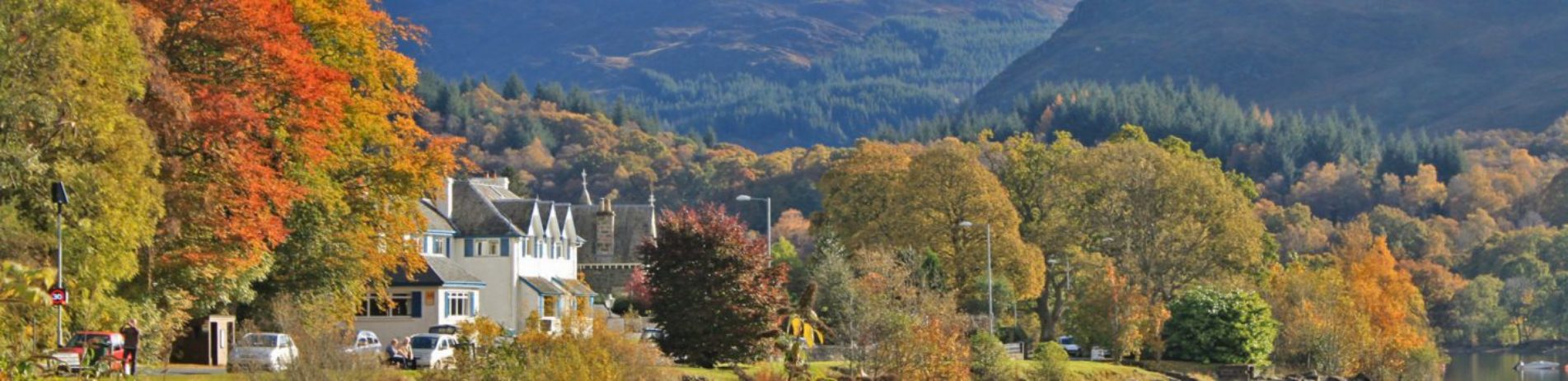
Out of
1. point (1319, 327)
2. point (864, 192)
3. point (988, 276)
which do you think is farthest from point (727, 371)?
point (1319, 327)

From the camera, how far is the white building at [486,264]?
73.9 metres

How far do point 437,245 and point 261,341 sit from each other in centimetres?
3391

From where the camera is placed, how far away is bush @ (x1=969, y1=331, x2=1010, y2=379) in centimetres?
6216

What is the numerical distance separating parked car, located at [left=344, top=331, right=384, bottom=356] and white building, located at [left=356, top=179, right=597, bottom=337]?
1594cm

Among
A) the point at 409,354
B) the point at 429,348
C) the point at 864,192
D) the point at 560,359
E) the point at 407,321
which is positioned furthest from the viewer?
the point at 864,192

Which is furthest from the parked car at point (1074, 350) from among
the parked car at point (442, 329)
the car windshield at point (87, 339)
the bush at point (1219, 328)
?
the car windshield at point (87, 339)

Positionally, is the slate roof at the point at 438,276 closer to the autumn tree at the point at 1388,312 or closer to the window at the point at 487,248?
the window at the point at 487,248

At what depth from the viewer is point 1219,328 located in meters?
78.6

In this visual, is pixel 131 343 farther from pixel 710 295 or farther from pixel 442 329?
pixel 442 329

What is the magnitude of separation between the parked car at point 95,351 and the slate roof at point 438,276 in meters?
31.1

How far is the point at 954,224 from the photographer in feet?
279

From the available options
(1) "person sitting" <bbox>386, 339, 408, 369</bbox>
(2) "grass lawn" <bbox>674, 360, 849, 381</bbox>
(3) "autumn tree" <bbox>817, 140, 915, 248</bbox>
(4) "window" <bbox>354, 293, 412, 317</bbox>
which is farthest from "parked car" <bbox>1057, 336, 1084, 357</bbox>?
(1) "person sitting" <bbox>386, 339, 408, 369</bbox>

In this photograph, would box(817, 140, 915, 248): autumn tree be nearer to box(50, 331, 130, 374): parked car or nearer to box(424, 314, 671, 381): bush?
box(424, 314, 671, 381): bush

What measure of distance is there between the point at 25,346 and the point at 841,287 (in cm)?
3501
